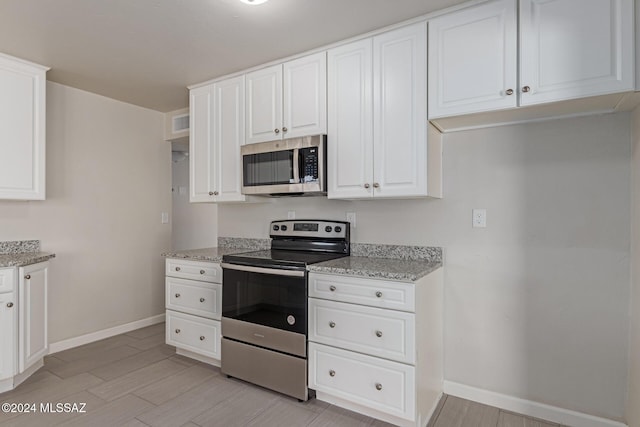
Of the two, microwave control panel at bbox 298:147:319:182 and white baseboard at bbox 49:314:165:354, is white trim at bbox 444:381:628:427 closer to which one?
microwave control panel at bbox 298:147:319:182

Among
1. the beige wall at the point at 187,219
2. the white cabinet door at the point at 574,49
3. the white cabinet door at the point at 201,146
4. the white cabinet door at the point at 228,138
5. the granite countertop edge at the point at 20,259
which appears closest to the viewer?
the white cabinet door at the point at 574,49

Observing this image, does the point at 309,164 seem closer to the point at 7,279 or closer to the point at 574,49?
the point at 574,49

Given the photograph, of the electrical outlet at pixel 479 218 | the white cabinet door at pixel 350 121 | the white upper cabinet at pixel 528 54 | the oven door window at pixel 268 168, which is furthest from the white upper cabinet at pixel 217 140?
the electrical outlet at pixel 479 218

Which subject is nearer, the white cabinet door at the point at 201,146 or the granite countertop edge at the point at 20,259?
the granite countertop edge at the point at 20,259

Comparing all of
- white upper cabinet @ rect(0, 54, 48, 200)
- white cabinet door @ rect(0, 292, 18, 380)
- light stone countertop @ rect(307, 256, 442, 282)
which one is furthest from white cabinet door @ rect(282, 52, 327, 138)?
white cabinet door @ rect(0, 292, 18, 380)

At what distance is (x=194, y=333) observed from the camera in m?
2.92

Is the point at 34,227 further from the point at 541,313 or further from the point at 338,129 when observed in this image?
the point at 541,313

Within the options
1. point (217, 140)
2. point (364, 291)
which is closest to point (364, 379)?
point (364, 291)

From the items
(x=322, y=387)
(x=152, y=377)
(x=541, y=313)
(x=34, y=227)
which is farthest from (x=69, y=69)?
(x=541, y=313)

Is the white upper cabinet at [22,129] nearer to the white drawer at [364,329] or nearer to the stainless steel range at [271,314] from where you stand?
the stainless steel range at [271,314]

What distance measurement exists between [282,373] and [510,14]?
98.0 inches

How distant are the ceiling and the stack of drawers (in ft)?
5.14

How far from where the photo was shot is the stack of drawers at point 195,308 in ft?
9.17

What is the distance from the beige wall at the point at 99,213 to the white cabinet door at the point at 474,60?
315 cm
